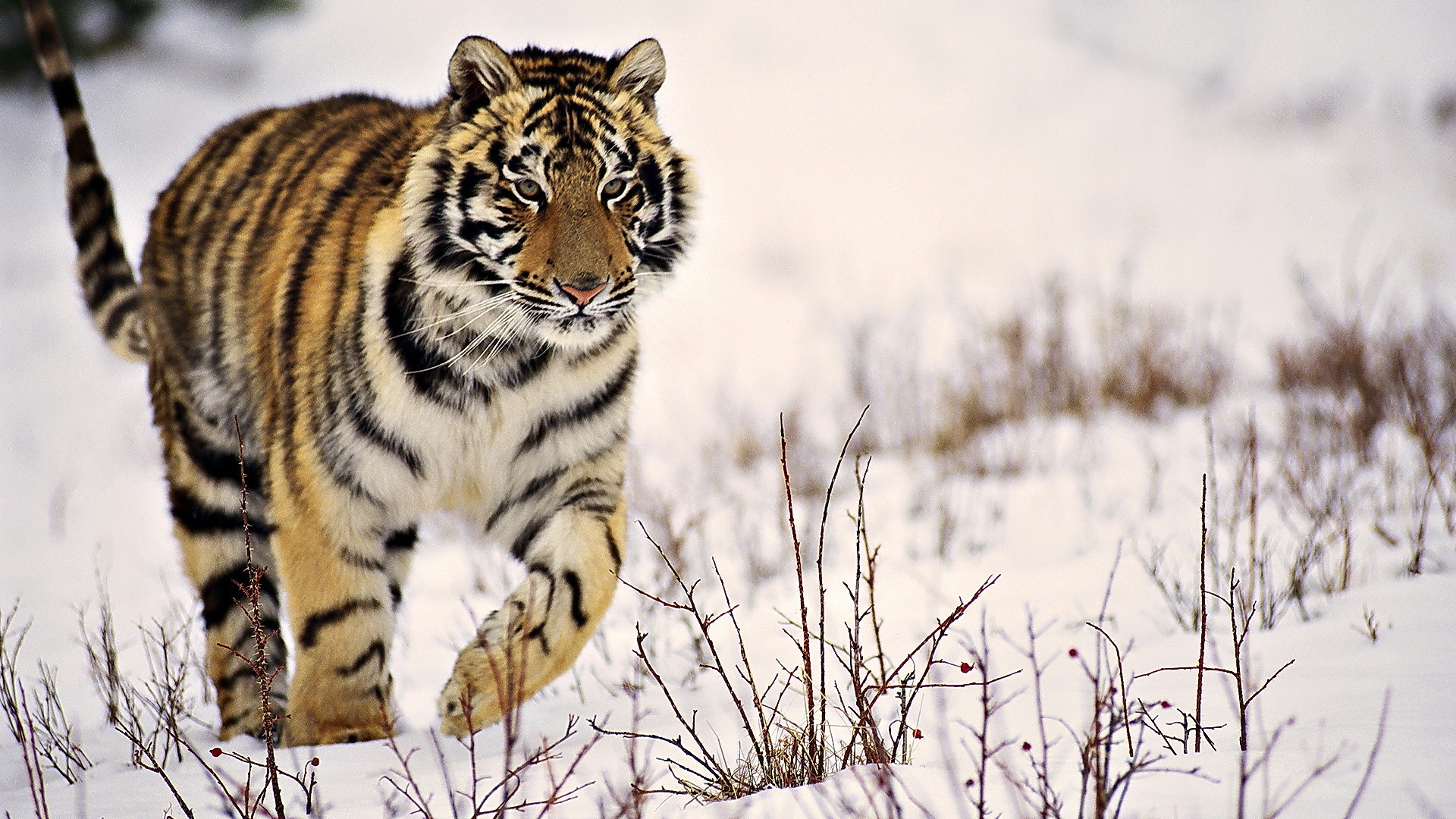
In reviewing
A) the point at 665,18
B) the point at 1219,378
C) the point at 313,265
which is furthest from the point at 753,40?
the point at 313,265

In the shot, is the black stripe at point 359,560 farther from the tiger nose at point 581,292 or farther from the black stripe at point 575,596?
the tiger nose at point 581,292

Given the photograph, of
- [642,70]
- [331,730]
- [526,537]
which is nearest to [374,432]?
[526,537]

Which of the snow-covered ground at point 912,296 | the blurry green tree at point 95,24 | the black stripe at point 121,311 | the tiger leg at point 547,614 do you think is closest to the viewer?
the snow-covered ground at point 912,296

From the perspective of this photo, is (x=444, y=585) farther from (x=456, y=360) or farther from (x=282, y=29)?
(x=282, y=29)

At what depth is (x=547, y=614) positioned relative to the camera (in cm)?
257

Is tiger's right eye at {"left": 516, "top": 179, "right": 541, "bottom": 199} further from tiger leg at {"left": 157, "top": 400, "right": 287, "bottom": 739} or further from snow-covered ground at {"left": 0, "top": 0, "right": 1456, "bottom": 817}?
tiger leg at {"left": 157, "top": 400, "right": 287, "bottom": 739}

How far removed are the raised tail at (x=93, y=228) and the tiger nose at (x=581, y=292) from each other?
5.49ft

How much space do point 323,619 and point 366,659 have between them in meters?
0.14

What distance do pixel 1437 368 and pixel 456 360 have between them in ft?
17.6

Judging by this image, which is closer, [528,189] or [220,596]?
[528,189]

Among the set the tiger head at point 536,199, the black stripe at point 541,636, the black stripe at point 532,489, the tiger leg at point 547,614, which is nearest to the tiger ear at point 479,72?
the tiger head at point 536,199

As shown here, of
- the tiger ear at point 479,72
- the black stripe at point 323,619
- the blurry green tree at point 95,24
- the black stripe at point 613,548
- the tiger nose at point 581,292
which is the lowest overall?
the black stripe at point 323,619

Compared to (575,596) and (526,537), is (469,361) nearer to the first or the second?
(526,537)

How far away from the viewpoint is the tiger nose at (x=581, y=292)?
248 cm
